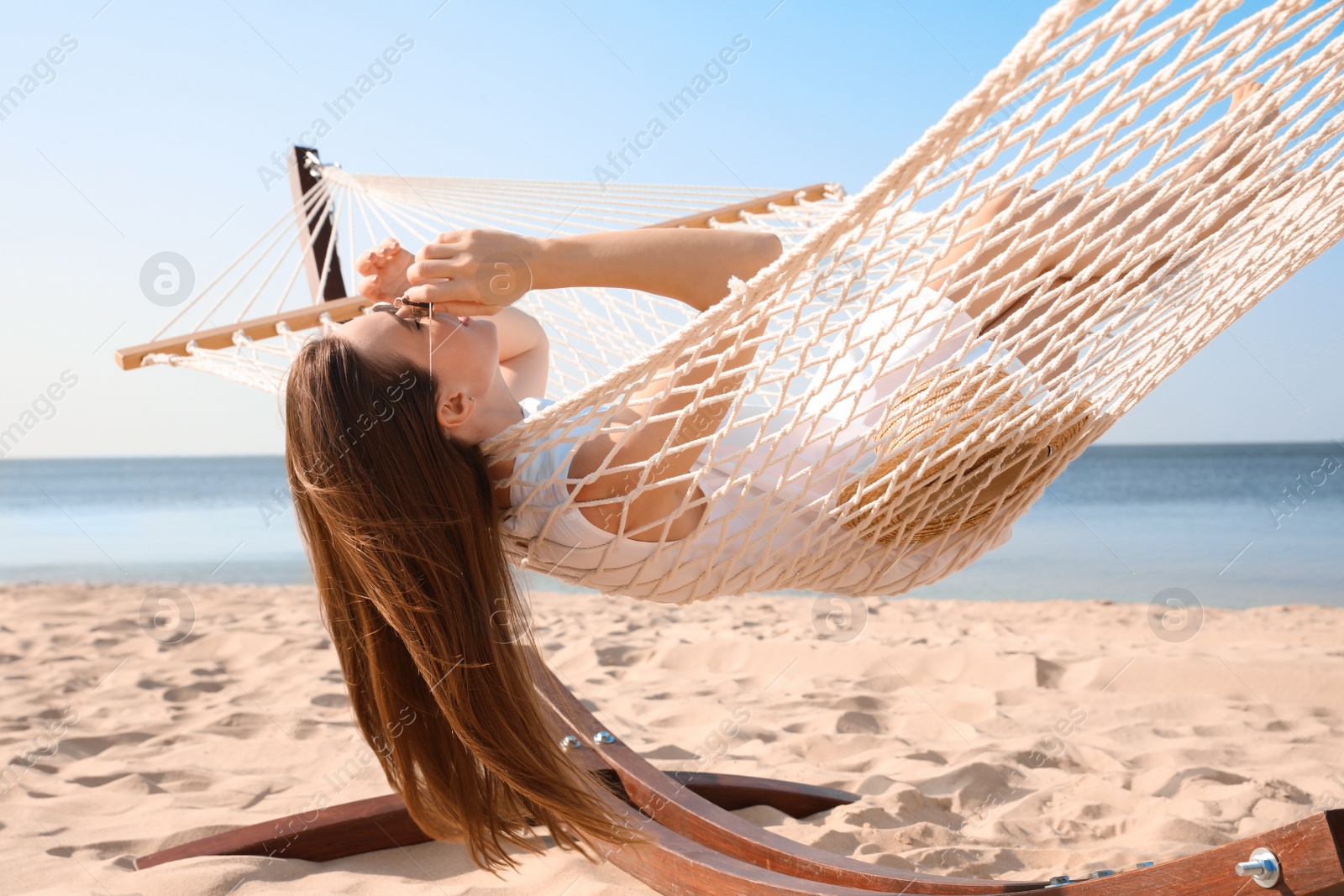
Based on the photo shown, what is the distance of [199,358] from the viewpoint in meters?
1.48

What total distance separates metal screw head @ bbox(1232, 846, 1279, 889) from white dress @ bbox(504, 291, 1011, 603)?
47cm

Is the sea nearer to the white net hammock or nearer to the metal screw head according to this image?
the white net hammock

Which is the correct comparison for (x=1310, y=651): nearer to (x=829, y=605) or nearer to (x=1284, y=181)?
(x=829, y=605)

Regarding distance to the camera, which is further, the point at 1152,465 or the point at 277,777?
the point at 1152,465

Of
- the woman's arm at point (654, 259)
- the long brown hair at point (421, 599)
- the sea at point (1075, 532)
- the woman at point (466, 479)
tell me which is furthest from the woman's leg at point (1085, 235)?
the sea at point (1075, 532)

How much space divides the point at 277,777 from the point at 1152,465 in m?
12.9

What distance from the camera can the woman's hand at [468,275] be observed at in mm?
866

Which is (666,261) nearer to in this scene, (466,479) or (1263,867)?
(466,479)

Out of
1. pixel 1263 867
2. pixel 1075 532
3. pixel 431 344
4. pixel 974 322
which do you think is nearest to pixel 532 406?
pixel 431 344

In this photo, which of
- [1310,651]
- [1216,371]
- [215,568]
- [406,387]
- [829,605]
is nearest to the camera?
[406,387]

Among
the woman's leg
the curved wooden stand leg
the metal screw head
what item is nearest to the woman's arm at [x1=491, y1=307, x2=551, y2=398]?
the curved wooden stand leg

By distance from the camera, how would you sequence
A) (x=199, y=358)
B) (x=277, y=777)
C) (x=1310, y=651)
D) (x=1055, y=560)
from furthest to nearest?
(x=1055, y=560) < (x=1310, y=651) < (x=277, y=777) < (x=199, y=358)

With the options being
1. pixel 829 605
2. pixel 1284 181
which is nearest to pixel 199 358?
pixel 1284 181

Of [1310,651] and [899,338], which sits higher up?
[899,338]
